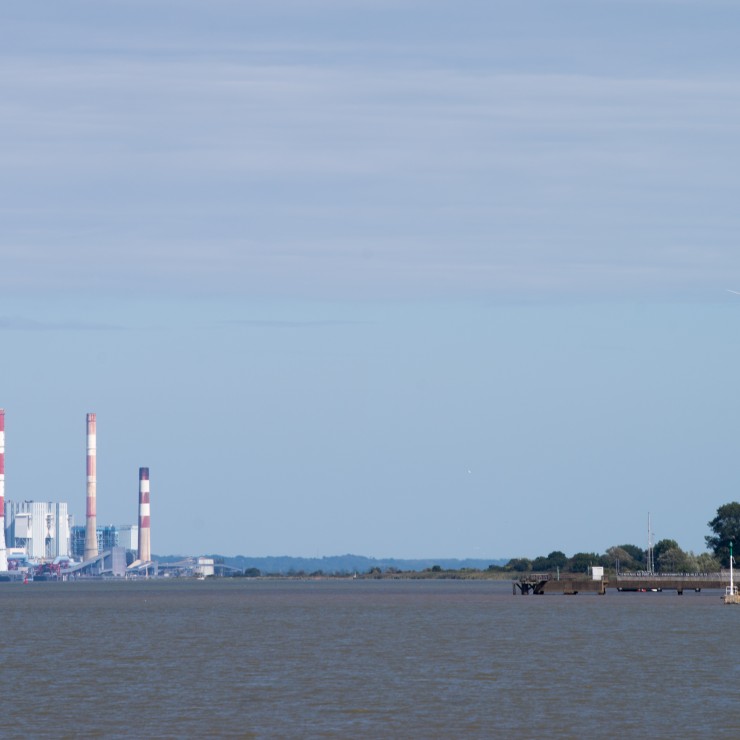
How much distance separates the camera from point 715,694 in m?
61.2

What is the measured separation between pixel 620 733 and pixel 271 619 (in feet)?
284

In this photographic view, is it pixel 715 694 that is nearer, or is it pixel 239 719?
pixel 239 719

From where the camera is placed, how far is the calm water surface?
51572 millimetres

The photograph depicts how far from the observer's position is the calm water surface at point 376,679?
51.6 m

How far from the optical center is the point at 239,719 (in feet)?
173

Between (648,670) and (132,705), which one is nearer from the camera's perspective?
(132,705)

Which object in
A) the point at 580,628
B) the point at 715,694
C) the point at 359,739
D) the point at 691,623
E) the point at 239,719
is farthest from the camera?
the point at 691,623

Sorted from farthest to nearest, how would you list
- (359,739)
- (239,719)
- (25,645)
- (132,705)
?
(25,645) < (132,705) < (239,719) < (359,739)

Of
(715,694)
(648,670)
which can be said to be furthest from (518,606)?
(715,694)

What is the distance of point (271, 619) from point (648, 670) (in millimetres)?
65636

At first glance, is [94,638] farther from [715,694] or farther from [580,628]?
[715,694]

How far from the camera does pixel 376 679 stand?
6769cm

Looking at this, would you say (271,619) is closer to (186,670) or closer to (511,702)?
(186,670)

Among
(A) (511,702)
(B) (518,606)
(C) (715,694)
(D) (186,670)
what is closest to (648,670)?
(C) (715,694)
